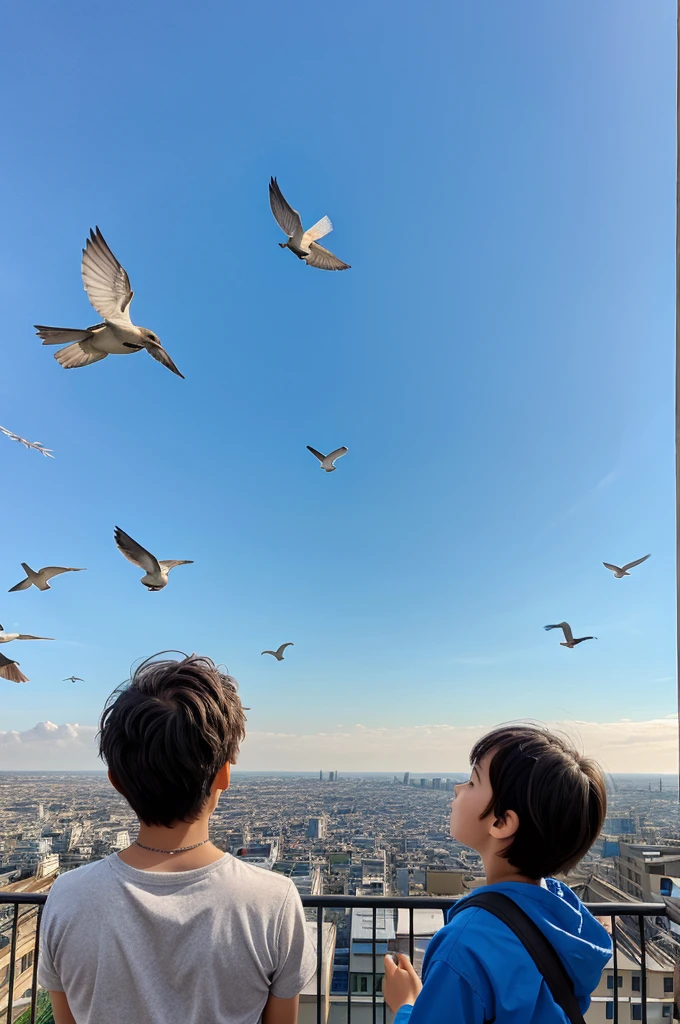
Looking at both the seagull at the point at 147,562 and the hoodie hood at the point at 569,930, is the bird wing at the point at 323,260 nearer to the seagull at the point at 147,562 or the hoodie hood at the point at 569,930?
the seagull at the point at 147,562

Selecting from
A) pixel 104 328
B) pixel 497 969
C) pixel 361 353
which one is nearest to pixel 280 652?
pixel 104 328

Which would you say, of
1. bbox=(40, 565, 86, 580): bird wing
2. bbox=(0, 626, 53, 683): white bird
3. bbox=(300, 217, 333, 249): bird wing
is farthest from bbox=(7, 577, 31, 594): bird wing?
bbox=(300, 217, 333, 249): bird wing

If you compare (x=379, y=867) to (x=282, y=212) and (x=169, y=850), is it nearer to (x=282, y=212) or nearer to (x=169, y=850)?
(x=169, y=850)

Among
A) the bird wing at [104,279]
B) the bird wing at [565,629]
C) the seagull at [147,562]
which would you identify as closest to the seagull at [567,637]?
the bird wing at [565,629]

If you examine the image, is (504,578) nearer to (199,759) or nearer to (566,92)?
(566,92)

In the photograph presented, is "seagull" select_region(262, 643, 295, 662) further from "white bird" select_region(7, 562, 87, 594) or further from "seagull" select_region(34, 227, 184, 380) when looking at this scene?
"seagull" select_region(34, 227, 184, 380)

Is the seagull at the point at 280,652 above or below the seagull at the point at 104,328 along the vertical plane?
below
